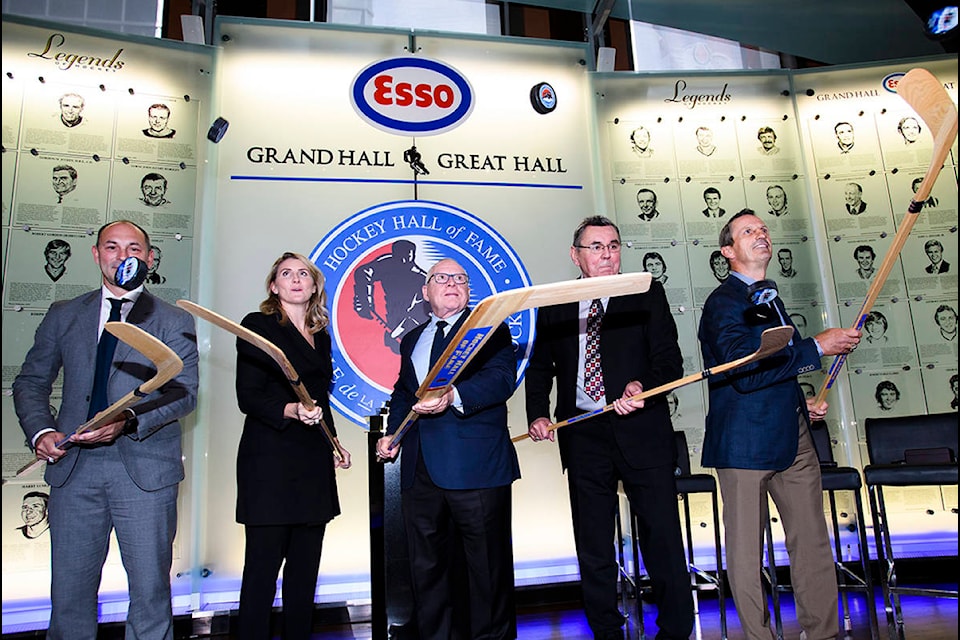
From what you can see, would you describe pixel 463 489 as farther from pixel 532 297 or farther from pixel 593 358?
pixel 532 297

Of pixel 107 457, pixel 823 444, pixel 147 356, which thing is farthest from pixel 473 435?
pixel 823 444

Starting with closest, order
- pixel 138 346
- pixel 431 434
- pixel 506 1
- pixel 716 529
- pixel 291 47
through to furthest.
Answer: pixel 138 346
pixel 431 434
pixel 716 529
pixel 291 47
pixel 506 1

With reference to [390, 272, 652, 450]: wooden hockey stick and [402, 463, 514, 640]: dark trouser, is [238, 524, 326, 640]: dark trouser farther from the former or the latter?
[390, 272, 652, 450]: wooden hockey stick

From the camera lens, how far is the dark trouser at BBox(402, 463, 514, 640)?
261 centimetres

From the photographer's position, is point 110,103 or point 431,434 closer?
point 431,434

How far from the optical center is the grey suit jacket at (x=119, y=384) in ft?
8.00

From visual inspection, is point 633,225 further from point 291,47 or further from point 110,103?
point 110,103

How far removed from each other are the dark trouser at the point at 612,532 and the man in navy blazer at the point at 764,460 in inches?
8.1

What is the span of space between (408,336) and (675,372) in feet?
3.77

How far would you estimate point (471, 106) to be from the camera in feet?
15.1

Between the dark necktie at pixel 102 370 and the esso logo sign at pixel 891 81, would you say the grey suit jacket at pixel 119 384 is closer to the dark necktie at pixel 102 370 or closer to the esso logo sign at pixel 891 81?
the dark necktie at pixel 102 370

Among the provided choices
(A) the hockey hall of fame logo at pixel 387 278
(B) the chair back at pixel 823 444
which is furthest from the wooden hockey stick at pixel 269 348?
(B) the chair back at pixel 823 444

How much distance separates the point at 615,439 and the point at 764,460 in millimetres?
556

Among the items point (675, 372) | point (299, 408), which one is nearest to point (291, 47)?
point (299, 408)
